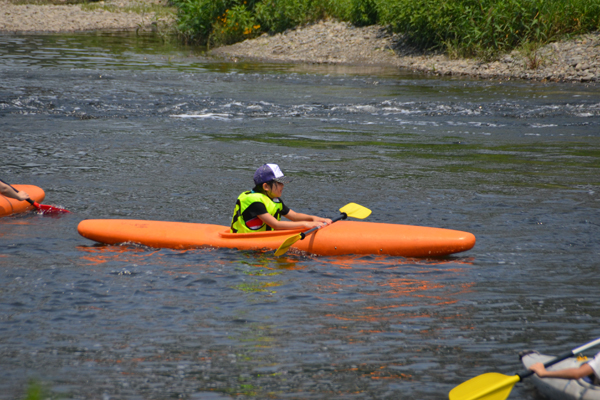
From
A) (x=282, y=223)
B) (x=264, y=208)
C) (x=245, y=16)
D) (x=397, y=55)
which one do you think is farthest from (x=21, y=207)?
(x=245, y=16)

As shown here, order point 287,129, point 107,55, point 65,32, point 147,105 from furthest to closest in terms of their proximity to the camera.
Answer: point 65,32
point 107,55
point 147,105
point 287,129

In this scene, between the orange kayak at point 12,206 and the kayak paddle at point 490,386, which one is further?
the orange kayak at point 12,206

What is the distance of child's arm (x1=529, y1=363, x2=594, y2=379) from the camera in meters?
3.30

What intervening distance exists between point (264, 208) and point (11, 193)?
308cm

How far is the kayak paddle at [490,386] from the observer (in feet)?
11.0

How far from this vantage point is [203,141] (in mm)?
11297

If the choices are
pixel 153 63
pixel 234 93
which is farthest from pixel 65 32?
pixel 234 93

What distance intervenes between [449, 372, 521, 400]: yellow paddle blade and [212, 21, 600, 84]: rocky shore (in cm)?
1416

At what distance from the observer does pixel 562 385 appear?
3402 mm

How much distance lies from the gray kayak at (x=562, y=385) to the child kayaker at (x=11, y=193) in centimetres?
568

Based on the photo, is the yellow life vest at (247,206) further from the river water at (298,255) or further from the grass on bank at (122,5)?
the grass on bank at (122,5)

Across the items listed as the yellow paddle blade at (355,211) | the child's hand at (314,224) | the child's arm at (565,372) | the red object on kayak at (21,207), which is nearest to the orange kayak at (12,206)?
the red object on kayak at (21,207)

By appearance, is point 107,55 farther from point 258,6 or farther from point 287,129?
point 287,129

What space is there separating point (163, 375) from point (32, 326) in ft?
3.96
